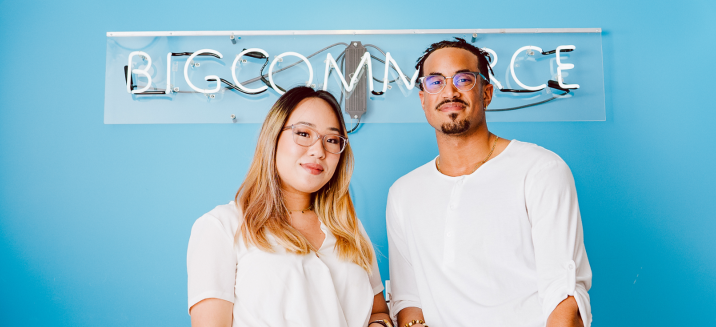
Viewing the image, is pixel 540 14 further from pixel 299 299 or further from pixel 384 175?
pixel 299 299

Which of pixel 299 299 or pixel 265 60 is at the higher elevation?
pixel 265 60

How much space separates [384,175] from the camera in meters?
2.31

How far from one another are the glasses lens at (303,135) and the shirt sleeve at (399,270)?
1.62ft

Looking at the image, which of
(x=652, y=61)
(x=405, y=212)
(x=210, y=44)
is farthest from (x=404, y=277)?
(x=652, y=61)

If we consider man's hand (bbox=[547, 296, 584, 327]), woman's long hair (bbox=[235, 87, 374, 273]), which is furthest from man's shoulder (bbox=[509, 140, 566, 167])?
woman's long hair (bbox=[235, 87, 374, 273])

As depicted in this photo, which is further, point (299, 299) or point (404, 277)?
point (404, 277)

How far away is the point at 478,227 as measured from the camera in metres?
1.55

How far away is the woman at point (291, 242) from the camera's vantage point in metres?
1.30

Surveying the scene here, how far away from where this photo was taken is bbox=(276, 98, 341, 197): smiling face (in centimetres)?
148

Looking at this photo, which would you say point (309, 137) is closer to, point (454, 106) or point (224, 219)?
point (224, 219)

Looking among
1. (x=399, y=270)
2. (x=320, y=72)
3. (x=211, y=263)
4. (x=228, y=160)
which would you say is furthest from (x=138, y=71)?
(x=399, y=270)

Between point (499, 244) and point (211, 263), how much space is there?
916mm

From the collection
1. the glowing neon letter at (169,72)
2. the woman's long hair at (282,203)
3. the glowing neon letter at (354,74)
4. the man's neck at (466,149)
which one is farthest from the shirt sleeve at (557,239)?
the glowing neon letter at (169,72)

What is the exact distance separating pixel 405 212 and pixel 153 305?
1.37 m
